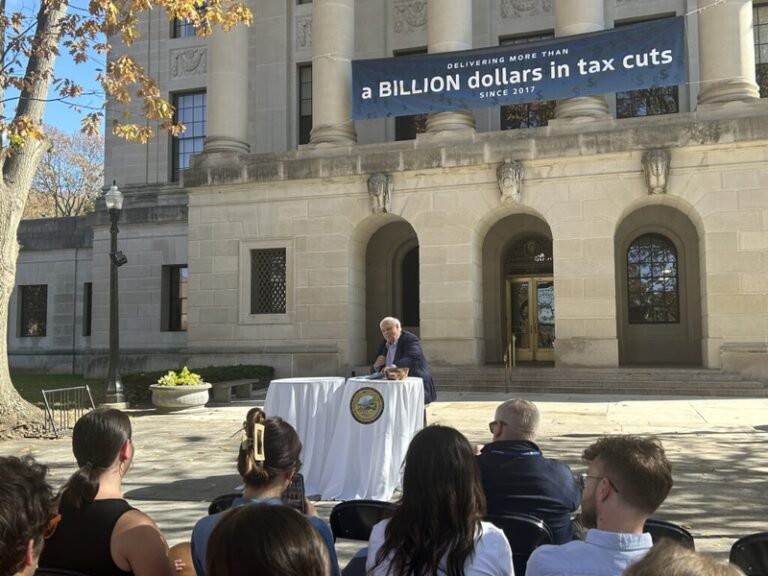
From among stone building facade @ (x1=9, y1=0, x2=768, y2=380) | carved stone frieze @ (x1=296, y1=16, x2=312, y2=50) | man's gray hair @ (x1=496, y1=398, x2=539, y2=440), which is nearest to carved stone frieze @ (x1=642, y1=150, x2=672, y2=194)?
stone building facade @ (x1=9, y1=0, x2=768, y2=380)

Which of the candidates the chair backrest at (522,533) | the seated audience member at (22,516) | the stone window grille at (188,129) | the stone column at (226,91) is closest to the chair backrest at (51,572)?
the seated audience member at (22,516)

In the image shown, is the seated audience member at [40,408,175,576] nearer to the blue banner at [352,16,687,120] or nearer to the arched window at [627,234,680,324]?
the blue banner at [352,16,687,120]

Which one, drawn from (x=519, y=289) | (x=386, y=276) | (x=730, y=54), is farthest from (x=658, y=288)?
(x=386, y=276)

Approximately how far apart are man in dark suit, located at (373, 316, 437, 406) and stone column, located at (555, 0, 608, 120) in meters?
13.0

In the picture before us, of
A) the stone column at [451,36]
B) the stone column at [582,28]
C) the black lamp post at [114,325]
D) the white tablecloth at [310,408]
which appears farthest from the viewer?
the stone column at [451,36]

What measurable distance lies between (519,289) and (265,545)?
77.8ft

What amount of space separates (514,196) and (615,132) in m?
3.20

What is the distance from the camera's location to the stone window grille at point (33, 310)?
104 ft

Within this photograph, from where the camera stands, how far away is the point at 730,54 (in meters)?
19.0

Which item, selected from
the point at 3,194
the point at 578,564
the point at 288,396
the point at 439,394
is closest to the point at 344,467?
the point at 288,396

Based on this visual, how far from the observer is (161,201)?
28172 millimetres

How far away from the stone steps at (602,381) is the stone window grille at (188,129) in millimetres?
15054

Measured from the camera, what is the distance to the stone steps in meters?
17.1

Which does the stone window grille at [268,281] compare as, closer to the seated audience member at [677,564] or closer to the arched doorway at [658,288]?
the arched doorway at [658,288]
